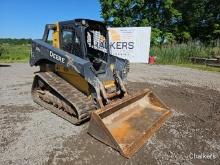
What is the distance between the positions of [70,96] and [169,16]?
29.6 meters

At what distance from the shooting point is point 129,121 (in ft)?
17.9

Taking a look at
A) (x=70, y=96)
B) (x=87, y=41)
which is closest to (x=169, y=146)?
(x=70, y=96)

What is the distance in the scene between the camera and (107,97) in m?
5.86

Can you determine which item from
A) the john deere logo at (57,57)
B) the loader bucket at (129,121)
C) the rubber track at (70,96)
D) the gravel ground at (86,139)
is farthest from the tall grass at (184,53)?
the john deere logo at (57,57)

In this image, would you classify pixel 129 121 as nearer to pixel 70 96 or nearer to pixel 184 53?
pixel 70 96

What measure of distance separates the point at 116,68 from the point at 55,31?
173 cm

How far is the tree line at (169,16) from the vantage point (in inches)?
1246

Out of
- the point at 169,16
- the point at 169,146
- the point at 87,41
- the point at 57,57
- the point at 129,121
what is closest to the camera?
the point at 169,146

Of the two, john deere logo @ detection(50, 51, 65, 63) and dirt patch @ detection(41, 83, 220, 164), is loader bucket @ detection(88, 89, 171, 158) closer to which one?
dirt patch @ detection(41, 83, 220, 164)

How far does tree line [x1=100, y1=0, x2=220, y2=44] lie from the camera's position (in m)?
31.6

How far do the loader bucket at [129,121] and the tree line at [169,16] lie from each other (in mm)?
25285

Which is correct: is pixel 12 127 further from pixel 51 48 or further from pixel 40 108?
pixel 51 48

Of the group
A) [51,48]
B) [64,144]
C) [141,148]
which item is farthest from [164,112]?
[51,48]

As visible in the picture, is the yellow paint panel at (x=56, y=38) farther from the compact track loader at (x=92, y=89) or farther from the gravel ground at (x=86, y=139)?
the gravel ground at (x=86, y=139)
